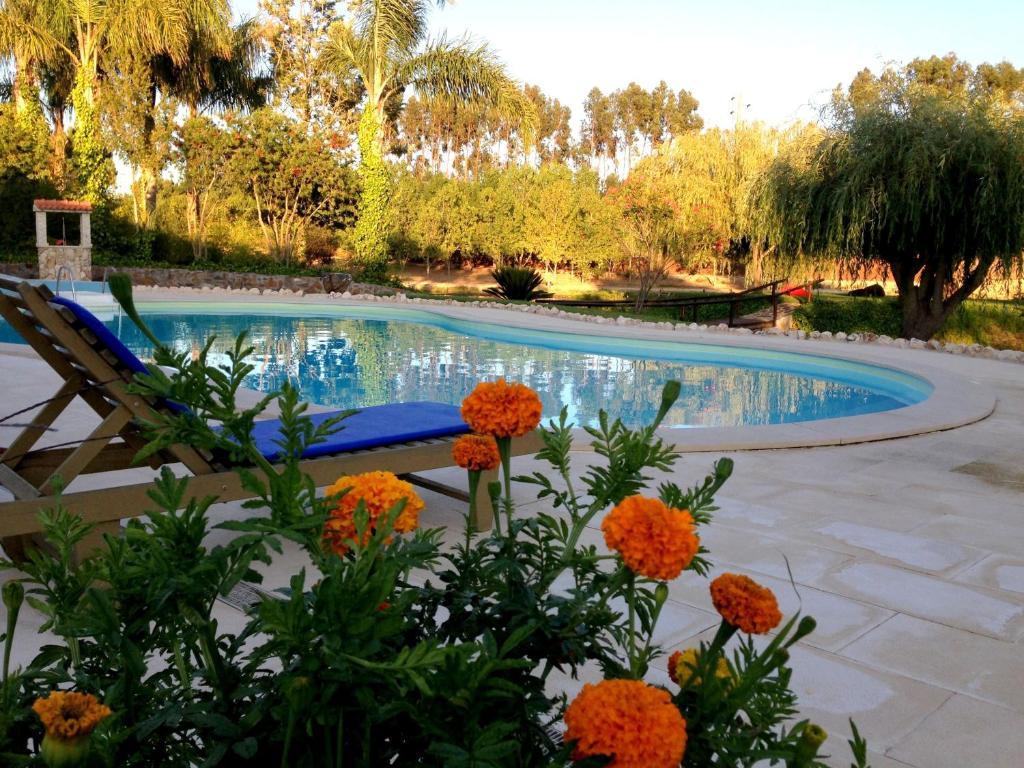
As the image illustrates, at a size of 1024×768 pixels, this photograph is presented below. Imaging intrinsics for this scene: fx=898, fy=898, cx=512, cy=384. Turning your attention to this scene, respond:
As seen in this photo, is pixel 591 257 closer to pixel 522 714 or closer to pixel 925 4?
pixel 925 4

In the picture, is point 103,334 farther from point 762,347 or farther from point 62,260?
point 62,260

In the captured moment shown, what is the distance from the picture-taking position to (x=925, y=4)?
960 inches

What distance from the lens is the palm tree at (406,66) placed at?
19016mm

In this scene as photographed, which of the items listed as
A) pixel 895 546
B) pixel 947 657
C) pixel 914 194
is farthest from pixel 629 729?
pixel 914 194

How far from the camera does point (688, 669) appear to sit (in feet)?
3.31

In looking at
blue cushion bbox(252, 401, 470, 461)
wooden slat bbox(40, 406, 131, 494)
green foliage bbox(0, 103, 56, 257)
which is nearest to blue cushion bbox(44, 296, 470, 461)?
blue cushion bbox(252, 401, 470, 461)

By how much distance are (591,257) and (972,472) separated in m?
21.8

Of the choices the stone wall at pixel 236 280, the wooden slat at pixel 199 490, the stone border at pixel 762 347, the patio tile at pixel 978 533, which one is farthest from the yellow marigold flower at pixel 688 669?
the stone wall at pixel 236 280

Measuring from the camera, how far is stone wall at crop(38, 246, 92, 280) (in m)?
17.8

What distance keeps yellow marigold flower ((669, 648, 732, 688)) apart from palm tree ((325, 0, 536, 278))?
1951 centimetres

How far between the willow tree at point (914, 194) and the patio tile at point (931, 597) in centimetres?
1047

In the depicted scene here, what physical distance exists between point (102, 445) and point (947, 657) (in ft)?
7.86

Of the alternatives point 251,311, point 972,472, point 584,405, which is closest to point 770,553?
point 972,472

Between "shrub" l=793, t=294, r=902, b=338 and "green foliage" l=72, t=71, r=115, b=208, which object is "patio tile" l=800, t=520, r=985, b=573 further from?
"green foliage" l=72, t=71, r=115, b=208
